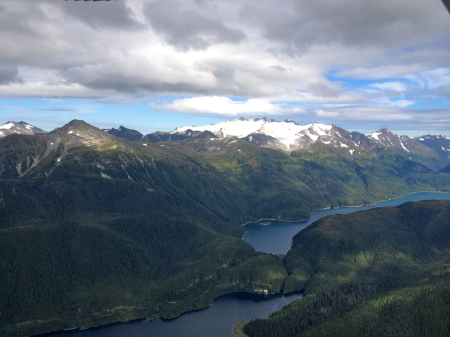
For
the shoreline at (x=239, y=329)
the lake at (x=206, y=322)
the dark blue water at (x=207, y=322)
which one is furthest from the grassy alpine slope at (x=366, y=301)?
the lake at (x=206, y=322)

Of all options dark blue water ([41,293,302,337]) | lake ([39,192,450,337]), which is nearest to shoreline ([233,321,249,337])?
dark blue water ([41,293,302,337])

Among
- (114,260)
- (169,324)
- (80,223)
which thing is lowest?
(169,324)

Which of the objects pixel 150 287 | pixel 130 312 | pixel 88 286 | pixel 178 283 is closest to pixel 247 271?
pixel 178 283

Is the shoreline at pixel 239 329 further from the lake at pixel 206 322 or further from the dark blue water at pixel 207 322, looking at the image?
the lake at pixel 206 322

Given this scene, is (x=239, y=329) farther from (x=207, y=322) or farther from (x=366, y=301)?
(x=366, y=301)

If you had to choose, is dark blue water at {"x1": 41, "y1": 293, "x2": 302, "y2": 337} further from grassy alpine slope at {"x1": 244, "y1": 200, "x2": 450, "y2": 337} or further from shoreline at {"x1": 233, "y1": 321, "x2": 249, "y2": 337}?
grassy alpine slope at {"x1": 244, "y1": 200, "x2": 450, "y2": 337}

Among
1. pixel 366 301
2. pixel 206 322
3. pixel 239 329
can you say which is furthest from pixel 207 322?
pixel 366 301

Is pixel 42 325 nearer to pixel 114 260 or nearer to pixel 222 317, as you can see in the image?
pixel 114 260

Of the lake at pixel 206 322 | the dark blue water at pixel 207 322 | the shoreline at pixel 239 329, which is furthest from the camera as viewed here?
the lake at pixel 206 322

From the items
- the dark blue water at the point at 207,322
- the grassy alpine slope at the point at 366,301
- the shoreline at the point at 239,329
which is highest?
the grassy alpine slope at the point at 366,301
